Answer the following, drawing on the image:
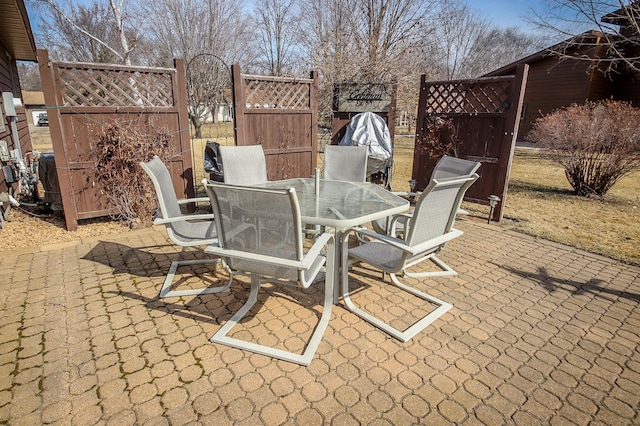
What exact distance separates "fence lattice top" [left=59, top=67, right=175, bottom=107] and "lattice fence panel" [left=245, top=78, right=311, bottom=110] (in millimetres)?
1098

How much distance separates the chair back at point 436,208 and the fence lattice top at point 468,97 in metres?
3.10

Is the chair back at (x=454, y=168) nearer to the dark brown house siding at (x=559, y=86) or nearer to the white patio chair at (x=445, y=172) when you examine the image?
the white patio chair at (x=445, y=172)

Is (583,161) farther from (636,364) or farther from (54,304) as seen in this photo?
(54,304)

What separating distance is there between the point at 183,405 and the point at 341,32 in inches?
487

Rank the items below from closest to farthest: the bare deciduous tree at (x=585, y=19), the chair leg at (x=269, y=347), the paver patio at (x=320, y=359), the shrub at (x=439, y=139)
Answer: the paver patio at (x=320, y=359)
the chair leg at (x=269, y=347)
the shrub at (x=439, y=139)
the bare deciduous tree at (x=585, y=19)

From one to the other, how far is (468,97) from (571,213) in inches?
97.6

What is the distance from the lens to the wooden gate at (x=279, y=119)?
16.5 ft

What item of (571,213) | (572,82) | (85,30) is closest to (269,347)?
(571,213)

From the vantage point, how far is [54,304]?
8.70 feet

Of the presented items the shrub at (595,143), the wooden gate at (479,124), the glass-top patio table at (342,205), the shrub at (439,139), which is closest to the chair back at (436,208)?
the glass-top patio table at (342,205)

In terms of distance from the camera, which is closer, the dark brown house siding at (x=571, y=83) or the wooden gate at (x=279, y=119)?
the wooden gate at (x=279, y=119)

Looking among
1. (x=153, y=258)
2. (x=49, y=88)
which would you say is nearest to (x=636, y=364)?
(x=153, y=258)

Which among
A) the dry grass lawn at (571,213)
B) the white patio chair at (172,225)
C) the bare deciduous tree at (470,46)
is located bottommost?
the dry grass lawn at (571,213)

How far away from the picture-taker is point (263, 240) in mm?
1978
